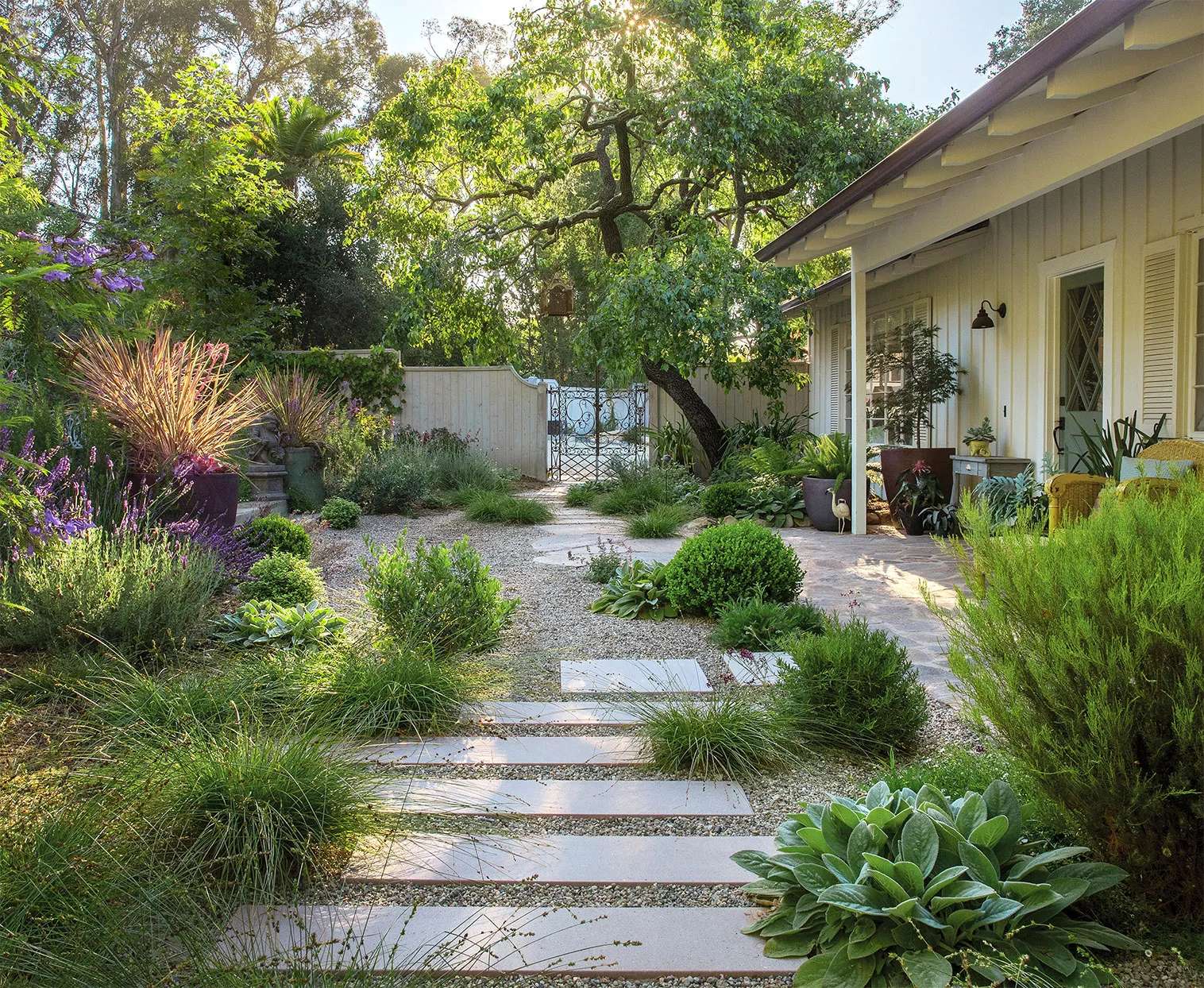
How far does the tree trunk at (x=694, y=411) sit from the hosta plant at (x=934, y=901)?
11.1 meters

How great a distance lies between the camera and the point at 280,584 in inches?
202

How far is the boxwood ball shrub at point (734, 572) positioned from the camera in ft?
17.0

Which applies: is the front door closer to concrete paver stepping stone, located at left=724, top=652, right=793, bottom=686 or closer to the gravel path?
the gravel path

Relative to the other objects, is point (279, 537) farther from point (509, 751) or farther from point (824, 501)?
point (824, 501)

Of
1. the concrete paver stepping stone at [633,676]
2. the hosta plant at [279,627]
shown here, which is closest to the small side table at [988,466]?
the concrete paver stepping stone at [633,676]

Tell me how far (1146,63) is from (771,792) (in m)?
3.64

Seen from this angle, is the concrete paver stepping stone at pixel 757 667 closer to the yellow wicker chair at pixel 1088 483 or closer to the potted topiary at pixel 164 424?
the yellow wicker chair at pixel 1088 483

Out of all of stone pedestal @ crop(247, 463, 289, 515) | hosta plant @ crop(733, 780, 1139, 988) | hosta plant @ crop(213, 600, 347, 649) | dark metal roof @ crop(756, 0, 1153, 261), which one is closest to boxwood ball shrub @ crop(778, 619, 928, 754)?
hosta plant @ crop(733, 780, 1139, 988)

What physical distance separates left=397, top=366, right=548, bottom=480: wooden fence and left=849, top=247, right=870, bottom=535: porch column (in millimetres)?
6598

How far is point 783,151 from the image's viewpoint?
11086 millimetres

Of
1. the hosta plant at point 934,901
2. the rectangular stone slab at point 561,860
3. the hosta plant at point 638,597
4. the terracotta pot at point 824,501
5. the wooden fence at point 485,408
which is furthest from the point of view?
the wooden fence at point 485,408

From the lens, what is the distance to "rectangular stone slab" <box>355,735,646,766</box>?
10.2 feet

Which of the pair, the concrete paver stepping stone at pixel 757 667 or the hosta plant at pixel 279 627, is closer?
the concrete paver stepping stone at pixel 757 667

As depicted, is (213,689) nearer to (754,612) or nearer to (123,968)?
(123,968)
